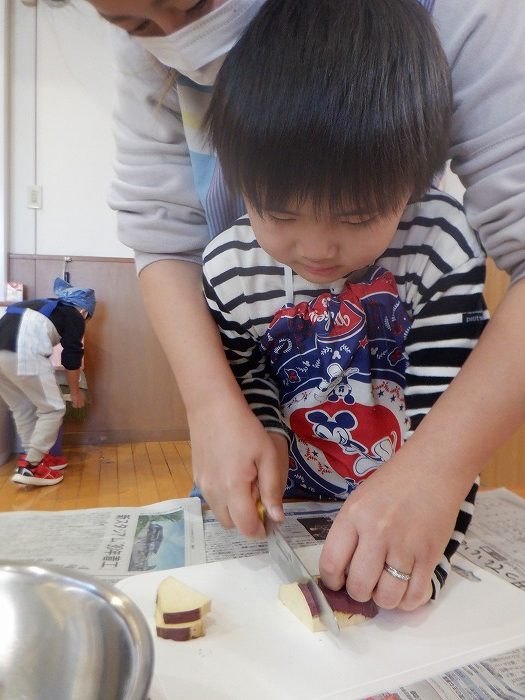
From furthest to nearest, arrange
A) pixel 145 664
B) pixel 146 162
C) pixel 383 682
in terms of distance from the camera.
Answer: pixel 146 162, pixel 383 682, pixel 145 664

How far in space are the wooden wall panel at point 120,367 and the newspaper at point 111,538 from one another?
5.58ft

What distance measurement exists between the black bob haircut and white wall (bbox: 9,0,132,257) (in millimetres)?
1995

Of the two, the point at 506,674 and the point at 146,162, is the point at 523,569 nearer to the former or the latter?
the point at 506,674

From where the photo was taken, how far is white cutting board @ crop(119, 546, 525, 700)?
1.15ft

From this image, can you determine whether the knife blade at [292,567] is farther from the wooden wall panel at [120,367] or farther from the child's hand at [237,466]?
the wooden wall panel at [120,367]

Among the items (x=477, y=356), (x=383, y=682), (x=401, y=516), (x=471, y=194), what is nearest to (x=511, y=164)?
(x=471, y=194)

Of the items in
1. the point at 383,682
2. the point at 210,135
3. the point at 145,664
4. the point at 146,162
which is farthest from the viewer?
the point at 146,162

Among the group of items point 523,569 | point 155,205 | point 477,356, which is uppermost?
point 155,205

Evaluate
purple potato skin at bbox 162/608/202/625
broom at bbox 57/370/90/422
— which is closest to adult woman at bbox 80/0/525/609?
purple potato skin at bbox 162/608/202/625

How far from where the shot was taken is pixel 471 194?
519 mm

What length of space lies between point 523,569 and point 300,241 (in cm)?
38

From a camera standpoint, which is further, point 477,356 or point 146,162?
point 146,162

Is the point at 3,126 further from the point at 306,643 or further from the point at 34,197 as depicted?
the point at 306,643

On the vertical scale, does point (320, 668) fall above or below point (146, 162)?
below
